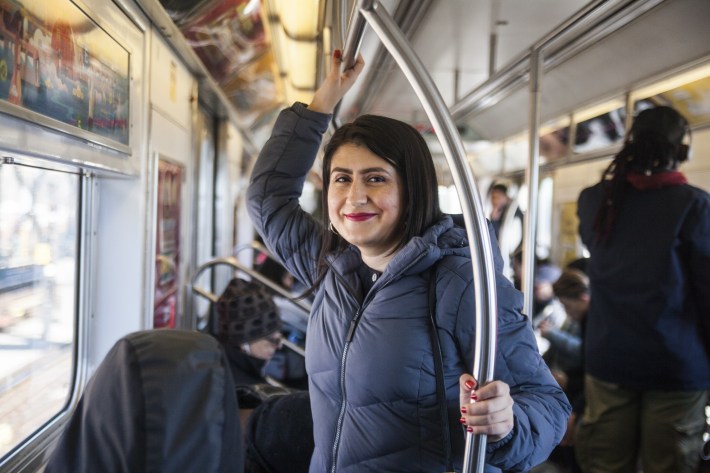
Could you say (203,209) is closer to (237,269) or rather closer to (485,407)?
(237,269)

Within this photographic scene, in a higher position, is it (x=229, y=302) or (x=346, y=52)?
(x=346, y=52)

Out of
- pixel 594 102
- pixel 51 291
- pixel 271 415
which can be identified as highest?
pixel 594 102

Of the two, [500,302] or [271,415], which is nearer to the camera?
[500,302]

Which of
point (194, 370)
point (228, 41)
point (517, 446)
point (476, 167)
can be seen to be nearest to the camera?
point (194, 370)

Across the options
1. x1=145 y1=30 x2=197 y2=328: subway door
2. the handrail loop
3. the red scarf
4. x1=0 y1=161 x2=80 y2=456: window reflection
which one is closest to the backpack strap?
x1=0 y1=161 x2=80 y2=456: window reflection

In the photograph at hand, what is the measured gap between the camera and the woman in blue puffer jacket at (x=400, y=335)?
52.5 inches

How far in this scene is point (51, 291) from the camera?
2250mm

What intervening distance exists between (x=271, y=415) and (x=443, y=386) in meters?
0.97

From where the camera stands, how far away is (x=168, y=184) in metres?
3.34

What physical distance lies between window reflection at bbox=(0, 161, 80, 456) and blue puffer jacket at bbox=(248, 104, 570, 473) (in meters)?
1.05

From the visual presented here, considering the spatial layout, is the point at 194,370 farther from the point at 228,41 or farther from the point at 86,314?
the point at 228,41

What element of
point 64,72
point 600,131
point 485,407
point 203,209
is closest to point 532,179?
point 485,407

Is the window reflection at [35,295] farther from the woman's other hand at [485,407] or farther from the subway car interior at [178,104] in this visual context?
the woman's other hand at [485,407]

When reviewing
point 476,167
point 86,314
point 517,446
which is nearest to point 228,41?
point 86,314
